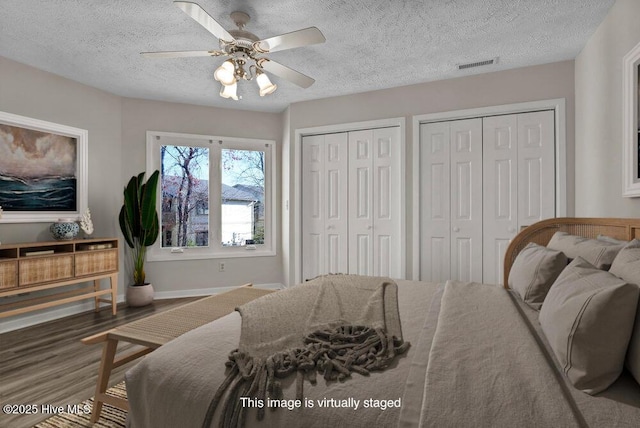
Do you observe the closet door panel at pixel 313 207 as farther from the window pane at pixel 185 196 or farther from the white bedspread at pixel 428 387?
the white bedspread at pixel 428 387

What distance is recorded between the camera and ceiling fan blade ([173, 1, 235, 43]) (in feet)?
6.01

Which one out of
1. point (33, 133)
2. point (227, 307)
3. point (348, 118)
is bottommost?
point (227, 307)

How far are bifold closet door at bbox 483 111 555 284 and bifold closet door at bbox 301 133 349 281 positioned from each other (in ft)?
5.18

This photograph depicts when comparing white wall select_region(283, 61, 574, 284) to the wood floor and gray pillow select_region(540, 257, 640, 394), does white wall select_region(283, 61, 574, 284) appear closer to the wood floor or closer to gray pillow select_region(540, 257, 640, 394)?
the wood floor

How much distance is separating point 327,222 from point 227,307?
2287mm

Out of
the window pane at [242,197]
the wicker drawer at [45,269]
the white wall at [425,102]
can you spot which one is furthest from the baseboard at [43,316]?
the white wall at [425,102]

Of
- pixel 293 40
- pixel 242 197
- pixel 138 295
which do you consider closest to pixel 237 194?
pixel 242 197

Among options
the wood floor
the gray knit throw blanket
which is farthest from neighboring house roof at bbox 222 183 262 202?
the gray knit throw blanket

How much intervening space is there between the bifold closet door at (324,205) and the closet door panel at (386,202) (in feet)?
1.25

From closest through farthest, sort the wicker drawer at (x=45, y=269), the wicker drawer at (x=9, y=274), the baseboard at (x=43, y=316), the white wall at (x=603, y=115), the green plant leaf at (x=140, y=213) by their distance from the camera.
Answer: the white wall at (x=603, y=115) < the wicker drawer at (x=9, y=274) < the wicker drawer at (x=45, y=269) < the baseboard at (x=43, y=316) < the green plant leaf at (x=140, y=213)

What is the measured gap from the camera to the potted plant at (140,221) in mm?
3895

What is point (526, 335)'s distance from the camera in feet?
3.80

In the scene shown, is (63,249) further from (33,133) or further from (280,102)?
(280,102)

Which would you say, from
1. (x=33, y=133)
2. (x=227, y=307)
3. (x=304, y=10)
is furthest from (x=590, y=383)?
(x=33, y=133)
